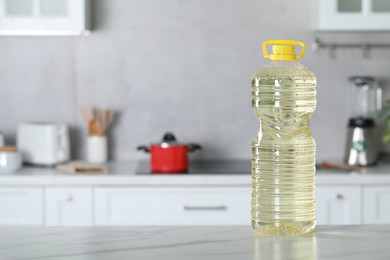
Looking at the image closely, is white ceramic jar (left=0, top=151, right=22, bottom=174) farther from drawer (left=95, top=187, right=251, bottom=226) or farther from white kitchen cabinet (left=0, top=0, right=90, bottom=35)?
white kitchen cabinet (left=0, top=0, right=90, bottom=35)

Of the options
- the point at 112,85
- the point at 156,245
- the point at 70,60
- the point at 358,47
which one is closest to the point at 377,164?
the point at 358,47

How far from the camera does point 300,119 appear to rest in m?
1.64

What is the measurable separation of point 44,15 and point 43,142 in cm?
58

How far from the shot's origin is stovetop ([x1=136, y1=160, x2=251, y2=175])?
3.32 m

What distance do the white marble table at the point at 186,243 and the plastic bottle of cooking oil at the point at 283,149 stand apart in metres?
0.05

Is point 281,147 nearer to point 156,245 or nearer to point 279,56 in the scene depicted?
point 279,56

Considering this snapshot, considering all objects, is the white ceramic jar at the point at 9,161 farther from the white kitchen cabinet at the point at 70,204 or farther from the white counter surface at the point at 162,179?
the white kitchen cabinet at the point at 70,204

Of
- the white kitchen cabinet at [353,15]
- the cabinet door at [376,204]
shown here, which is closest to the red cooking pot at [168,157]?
the cabinet door at [376,204]

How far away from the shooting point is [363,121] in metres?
3.55

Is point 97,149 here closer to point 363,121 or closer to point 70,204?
point 70,204

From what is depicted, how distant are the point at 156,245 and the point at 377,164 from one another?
2.31 metres

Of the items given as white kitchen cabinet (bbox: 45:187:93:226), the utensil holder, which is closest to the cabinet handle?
white kitchen cabinet (bbox: 45:187:93:226)

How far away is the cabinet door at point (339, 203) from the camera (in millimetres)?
3252

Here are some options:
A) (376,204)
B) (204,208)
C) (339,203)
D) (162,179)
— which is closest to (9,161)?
(162,179)
